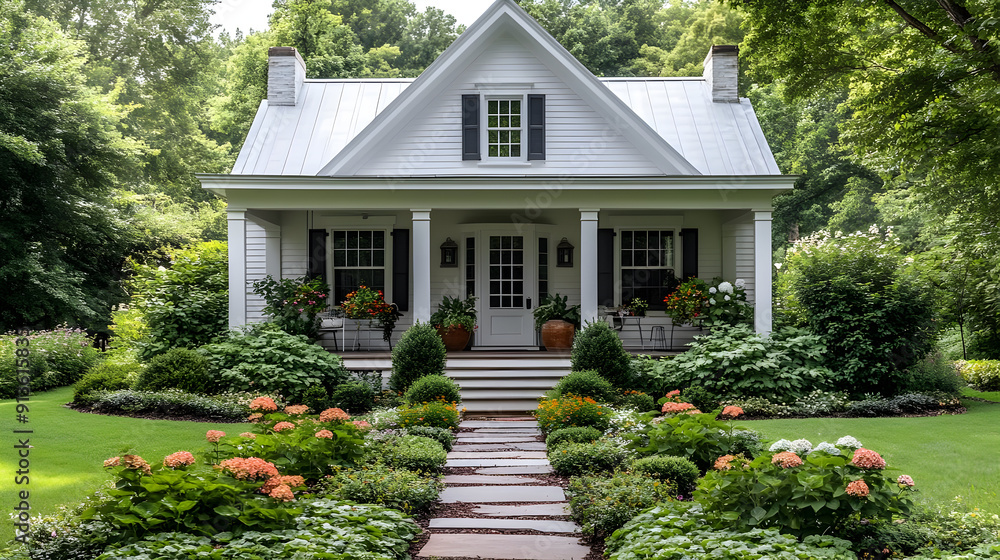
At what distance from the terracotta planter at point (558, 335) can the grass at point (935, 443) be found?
375cm

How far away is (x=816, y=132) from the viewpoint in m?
24.6

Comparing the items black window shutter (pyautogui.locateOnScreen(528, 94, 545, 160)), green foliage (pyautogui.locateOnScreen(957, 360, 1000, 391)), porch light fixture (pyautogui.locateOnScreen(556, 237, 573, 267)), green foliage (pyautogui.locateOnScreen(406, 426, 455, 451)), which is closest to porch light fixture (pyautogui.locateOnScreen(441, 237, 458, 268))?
porch light fixture (pyautogui.locateOnScreen(556, 237, 573, 267))

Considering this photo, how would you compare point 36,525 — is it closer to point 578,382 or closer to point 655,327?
point 578,382

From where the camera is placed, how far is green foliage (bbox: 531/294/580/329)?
12336mm

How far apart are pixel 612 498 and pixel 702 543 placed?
110 centimetres

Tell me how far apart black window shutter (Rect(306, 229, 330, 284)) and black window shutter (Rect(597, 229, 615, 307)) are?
4978mm

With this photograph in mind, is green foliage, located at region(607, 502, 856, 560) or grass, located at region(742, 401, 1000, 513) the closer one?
green foliage, located at region(607, 502, 856, 560)

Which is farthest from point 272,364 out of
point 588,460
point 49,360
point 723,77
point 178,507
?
point 723,77

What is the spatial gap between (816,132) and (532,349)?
1689 cm

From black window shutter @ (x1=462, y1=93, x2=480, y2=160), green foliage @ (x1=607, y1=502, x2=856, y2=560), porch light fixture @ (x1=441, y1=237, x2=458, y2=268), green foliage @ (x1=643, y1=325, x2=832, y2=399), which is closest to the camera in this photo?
green foliage @ (x1=607, y1=502, x2=856, y2=560)

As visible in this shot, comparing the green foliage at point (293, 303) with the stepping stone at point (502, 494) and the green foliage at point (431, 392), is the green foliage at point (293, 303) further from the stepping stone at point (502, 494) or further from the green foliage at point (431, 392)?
the stepping stone at point (502, 494)

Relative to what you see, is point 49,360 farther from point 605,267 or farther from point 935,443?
→ point 935,443

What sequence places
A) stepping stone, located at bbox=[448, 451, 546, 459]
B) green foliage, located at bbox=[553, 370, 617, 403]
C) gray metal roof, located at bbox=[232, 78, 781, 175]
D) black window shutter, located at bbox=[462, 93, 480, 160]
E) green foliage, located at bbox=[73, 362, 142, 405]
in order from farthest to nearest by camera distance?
gray metal roof, located at bbox=[232, 78, 781, 175], black window shutter, located at bbox=[462, 93, 480, 160], green foliage, located at bbox=[73, 362, 142, 405], green foliage, located at bbox=[553, 370, 617, 403], stepping stone, located at bbox=[448, 451, 546, 459]

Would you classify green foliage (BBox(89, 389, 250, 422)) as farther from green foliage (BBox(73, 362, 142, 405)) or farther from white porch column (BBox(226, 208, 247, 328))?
white porch column (BBox(226, 208, 247, 328))
